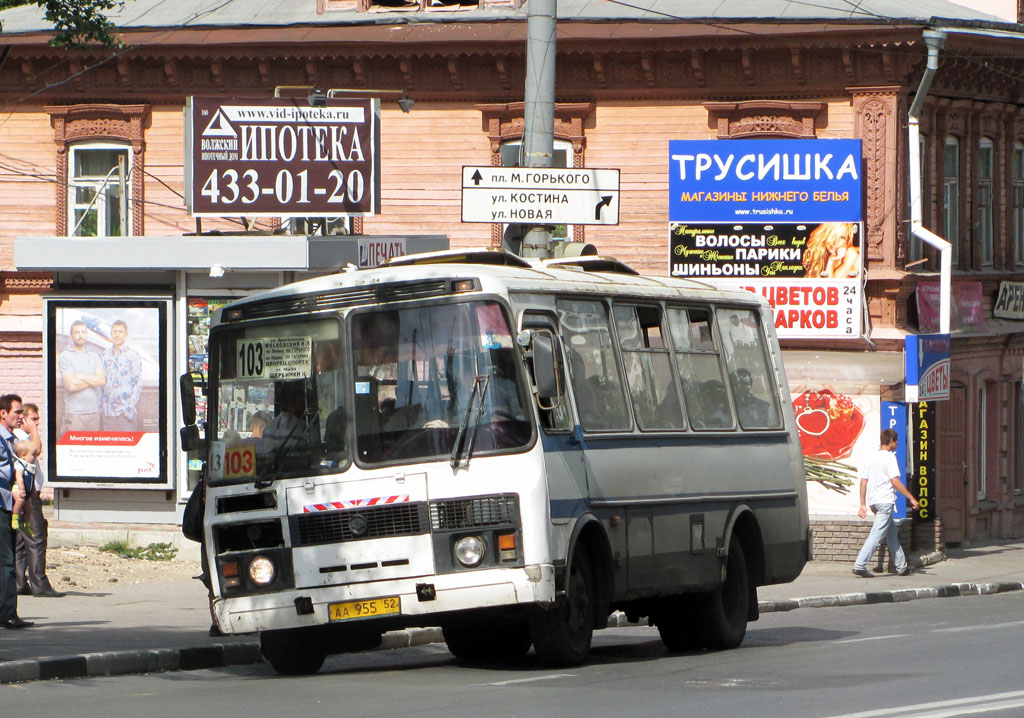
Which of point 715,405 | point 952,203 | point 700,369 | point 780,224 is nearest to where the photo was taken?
point 700,369

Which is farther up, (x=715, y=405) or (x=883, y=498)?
(x=715, y=405)

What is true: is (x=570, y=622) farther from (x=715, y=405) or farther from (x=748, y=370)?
(x=748, y=370)

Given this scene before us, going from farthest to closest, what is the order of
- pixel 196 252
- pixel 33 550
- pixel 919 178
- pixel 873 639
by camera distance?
1. pixel 919 178
2. pixel 196 252
3. pixel 33 550
4. pixel 873 639

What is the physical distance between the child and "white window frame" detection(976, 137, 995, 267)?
1793 centimetres

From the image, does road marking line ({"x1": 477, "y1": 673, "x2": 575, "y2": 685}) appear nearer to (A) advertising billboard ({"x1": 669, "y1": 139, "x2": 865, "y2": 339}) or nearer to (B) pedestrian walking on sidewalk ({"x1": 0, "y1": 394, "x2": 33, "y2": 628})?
(B) pedestrian walking on sidewalk ({"x1": 0, "y1": 394, "x2": 33, "y2": 628})

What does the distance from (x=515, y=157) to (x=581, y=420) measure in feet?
14.7

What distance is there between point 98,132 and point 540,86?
16.0m

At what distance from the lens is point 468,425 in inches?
458

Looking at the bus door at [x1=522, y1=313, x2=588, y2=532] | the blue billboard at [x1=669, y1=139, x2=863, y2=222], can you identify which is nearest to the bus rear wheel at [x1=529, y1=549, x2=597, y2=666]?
the bus door at [x1=522, y1=313, x2=588, y2=532]

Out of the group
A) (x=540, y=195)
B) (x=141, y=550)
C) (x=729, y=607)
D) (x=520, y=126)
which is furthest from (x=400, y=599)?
(x=520, y=126)

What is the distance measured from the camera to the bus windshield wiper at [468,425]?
11578 millimetres

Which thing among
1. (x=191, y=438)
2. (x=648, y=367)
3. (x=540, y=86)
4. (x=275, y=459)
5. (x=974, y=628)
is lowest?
(x=974, y=628)

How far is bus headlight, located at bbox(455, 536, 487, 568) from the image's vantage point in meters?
11.5

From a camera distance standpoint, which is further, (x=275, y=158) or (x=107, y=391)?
(x=275, y=158)
